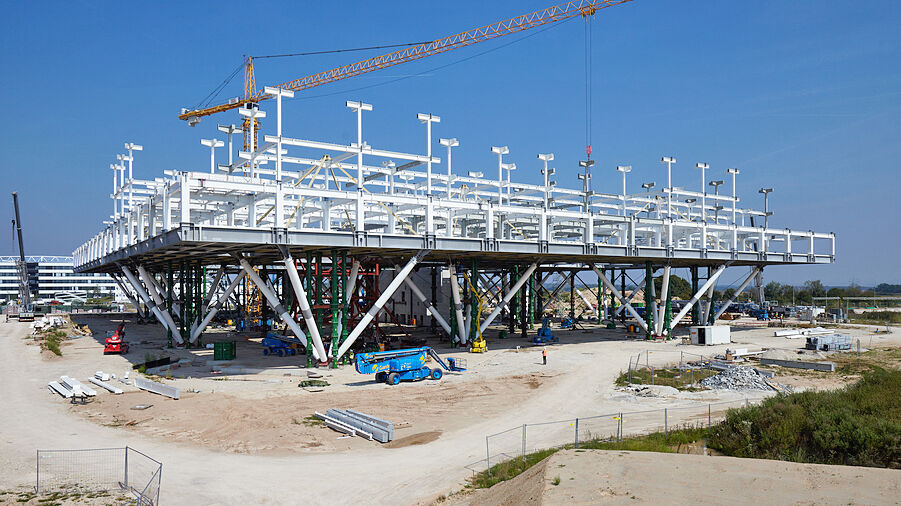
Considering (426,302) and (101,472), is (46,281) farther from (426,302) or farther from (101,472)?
(101,472)

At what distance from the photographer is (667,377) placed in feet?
116

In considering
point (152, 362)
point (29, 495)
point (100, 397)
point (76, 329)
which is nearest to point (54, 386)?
point (100, 397)

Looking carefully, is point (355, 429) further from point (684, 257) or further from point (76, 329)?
point (76, 329)

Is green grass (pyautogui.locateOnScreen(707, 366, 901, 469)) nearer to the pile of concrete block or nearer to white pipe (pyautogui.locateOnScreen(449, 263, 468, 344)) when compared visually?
the pile of concrete block

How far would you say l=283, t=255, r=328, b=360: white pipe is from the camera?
3547 centimetres

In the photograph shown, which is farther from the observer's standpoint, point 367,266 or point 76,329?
point 76,329

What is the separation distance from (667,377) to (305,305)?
21776 millimetres

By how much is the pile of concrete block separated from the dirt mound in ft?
1.11

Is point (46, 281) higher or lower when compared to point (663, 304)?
higher

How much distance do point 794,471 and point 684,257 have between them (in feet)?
137

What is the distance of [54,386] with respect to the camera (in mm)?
31609

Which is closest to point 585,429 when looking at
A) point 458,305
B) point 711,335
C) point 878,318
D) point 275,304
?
point 275,304

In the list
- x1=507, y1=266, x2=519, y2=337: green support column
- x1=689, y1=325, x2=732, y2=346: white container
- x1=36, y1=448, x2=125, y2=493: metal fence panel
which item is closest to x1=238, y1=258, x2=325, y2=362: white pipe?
x1=36, y1=448, x2=125, y2=493: metal fence panel

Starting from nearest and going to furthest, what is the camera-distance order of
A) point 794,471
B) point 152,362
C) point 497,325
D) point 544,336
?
1. point 794,471
2. point 152,362
3. point 544,336
4. point 497,325
